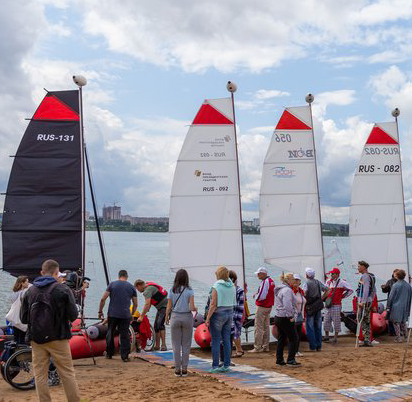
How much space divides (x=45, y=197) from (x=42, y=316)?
6674 mm

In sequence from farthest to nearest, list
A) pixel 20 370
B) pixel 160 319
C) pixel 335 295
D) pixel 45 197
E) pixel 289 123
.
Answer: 1. pixel 289 123
2. pixel 45 197
3. pixel 335 295
4. pixel 160 319
5. pixel 20 370

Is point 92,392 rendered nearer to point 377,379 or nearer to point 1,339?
point 1,339

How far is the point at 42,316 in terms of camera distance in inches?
252

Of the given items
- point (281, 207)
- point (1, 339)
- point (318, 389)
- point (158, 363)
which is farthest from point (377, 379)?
point (281, 207)

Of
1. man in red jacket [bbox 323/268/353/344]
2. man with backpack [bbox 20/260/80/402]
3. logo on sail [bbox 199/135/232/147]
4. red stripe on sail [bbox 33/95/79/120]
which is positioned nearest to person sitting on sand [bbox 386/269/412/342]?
man in red jacket [bbox 323/268/353/344]

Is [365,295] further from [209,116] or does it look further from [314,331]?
[209,116]

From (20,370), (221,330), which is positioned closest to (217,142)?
(221,330)

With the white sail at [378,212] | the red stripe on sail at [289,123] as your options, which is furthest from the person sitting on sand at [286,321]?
the white sail at [378,212]

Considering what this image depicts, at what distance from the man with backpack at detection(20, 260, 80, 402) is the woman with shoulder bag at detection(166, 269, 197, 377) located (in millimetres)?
2175

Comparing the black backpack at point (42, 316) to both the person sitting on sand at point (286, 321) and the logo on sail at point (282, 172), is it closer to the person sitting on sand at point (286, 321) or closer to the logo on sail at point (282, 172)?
the person sitting on sand at point (286, 321)

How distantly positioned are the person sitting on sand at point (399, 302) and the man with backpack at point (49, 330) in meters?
8.05

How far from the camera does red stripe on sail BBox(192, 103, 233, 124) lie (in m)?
14.1

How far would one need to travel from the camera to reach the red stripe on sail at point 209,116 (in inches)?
554

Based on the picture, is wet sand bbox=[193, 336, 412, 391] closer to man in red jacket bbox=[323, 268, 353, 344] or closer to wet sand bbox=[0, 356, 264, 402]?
man in red jacket bbox=[323, 268, 353, 344]
